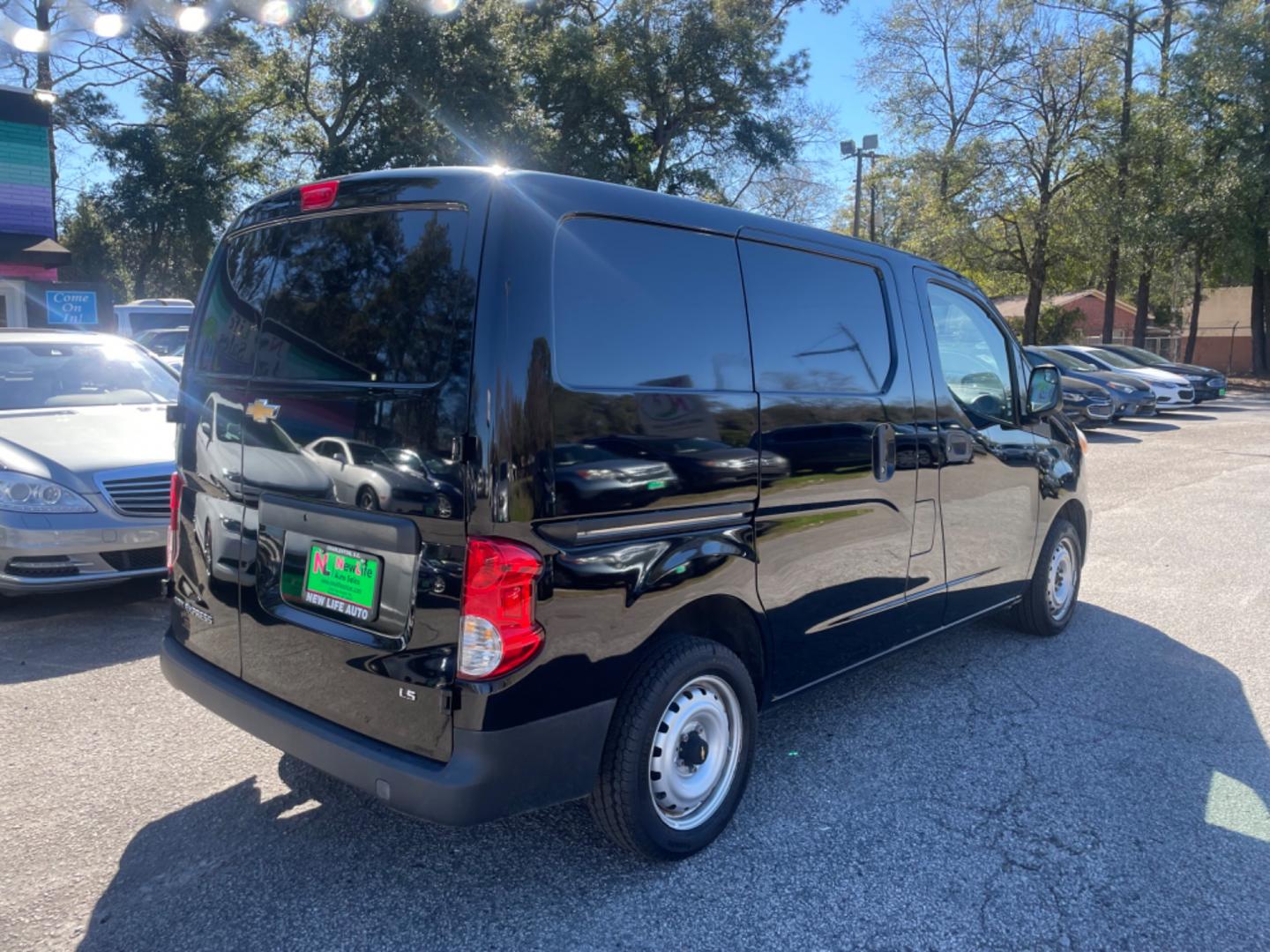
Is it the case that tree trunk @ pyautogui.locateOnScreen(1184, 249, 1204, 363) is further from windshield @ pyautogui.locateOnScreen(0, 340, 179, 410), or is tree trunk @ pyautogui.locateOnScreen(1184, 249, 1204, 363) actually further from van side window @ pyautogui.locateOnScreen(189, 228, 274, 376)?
van side window @ pyautogui.locateOnScreen(189, 228, 274, 376)

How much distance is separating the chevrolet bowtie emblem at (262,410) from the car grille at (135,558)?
282 centimetres

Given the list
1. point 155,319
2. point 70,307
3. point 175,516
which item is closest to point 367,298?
point 175,516

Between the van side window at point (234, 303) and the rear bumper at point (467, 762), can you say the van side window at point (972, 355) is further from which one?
the van side window at point (234, 303)

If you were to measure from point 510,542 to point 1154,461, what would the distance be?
13.1 meters

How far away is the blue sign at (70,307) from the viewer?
54.7ft

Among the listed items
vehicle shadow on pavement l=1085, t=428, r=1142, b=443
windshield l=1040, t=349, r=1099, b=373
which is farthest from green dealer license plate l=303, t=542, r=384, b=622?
windshield l=1040, t=349, r=1099, b=373

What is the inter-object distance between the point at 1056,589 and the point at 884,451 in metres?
2.34

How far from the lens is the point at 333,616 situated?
2.80 meters

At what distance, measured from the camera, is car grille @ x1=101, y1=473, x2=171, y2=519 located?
209 inches

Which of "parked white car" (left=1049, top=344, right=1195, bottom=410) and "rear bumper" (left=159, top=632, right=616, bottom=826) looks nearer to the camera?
"rear bumper" (left=159, top=632, right=616, bottom=826)

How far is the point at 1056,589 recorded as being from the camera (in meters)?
5.46

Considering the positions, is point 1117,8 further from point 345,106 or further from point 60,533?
point 60,533

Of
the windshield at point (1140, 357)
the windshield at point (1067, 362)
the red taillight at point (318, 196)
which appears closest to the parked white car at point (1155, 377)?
the windshield at point (1067, 362)

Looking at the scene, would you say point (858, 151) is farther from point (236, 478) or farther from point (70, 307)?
point (236, 478)
